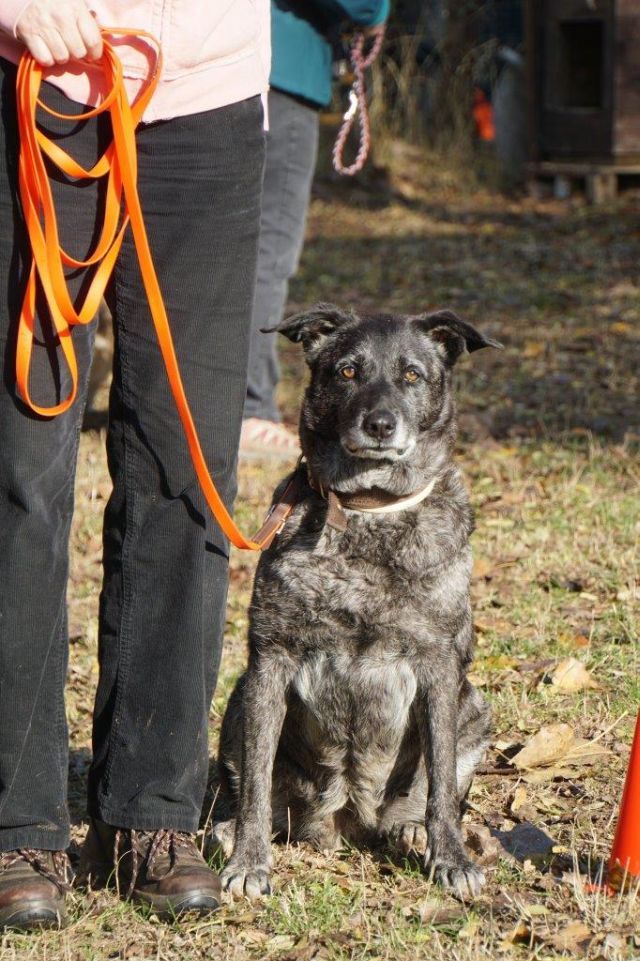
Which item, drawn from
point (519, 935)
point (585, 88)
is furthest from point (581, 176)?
point (519, 935)

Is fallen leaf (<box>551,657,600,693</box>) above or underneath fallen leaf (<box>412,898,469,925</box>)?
above

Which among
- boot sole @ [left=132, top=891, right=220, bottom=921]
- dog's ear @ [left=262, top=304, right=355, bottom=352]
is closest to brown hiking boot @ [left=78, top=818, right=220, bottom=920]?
boot sole @ [left=132, top=891, right=220, bottom=921]

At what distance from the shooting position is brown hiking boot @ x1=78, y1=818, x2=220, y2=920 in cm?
273

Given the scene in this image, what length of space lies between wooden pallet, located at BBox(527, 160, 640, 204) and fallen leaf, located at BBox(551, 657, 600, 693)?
330 inches

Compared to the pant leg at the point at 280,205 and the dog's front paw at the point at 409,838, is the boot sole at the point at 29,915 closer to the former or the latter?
the dog's front paw at the point at 409,838

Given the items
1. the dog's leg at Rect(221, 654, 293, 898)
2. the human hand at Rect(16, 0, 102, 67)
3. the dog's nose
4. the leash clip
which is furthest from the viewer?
the leash clip

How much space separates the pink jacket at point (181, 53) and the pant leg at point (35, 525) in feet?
0.17

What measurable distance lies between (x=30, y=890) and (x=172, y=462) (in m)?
0.93

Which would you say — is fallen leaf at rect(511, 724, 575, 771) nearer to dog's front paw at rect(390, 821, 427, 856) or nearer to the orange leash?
dog's front paw at rect(390, 821, 427, 856)

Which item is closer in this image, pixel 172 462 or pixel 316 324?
pixel 172 462

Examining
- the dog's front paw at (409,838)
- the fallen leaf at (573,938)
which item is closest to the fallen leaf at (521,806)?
the dog's front paw at (409,838)

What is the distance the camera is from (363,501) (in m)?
3.15

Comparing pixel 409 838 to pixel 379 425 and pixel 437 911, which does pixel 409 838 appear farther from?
pixel 379 425

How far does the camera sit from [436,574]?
3.06 m
